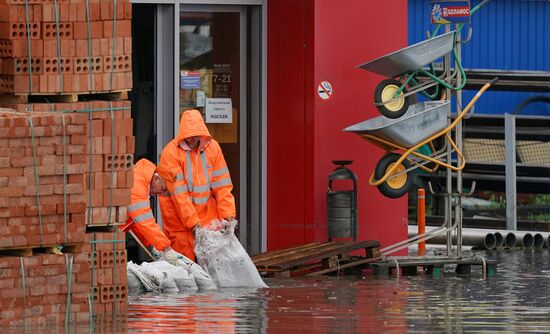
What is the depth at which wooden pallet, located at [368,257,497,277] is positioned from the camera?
1712cm

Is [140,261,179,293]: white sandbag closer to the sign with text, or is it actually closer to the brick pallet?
the brick pallet

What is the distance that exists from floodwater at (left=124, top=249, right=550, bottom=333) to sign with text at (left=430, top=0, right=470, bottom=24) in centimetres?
282

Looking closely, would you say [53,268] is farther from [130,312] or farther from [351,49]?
[351,49]

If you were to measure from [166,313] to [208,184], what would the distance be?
116 inches

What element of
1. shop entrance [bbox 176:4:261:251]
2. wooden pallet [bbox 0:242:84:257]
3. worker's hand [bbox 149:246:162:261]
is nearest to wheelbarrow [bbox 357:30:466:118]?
shop entrance [bbox 176:4:261:251]

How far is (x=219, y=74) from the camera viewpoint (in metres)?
18.6

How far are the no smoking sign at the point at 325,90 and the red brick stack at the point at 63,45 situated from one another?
5.60m

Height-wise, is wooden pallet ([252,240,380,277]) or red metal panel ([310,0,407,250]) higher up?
red metal panel ([310,0,407,250])

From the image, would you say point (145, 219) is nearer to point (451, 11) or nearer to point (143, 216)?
point (143, 216)

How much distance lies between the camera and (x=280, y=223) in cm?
1842

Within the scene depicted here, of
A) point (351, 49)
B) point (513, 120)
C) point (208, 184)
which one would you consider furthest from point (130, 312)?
point (513, 120)

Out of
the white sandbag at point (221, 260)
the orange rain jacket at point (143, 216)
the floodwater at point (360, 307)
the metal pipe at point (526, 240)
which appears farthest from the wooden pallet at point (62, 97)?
the metal pipe at point (526, 240)

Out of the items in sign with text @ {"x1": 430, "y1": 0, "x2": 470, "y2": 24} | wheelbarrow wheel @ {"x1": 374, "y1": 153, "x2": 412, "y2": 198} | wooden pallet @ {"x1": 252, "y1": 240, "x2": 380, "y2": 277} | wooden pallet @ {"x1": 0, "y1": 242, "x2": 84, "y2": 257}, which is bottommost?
wooden pallet @ {"x1": 252, "y1": 240, "x2": 380, "y2": 277}

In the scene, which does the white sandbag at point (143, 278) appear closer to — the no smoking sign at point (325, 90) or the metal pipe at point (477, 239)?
the no smoking sign at point (325, 90)
